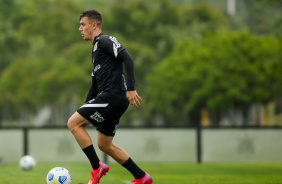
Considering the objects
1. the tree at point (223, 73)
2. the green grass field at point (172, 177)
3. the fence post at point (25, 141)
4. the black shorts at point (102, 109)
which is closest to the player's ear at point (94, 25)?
the black shorts at point (102, 109)

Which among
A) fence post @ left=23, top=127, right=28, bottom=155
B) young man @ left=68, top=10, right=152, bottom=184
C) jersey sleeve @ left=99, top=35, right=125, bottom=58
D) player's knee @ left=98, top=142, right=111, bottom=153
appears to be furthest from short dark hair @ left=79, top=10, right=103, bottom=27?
fence post @ left=23, top=127, right=28, bottom=155

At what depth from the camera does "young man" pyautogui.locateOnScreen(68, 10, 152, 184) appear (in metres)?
7.84

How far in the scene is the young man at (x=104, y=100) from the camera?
25.7ft

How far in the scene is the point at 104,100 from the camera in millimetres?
7867

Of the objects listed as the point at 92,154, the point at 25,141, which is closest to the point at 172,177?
the point at 92,154

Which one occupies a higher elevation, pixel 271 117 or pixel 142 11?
pixel 142 11

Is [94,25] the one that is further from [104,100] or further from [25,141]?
[25,141]

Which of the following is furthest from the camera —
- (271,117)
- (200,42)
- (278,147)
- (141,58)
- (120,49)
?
(271,117)

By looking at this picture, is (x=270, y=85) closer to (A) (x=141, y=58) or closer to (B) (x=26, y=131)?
(A) (x=141, y=58)

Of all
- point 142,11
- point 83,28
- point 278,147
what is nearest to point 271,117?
point 142,11

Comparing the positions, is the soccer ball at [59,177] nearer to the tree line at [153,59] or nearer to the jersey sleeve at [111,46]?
the jersey sleeve at [111,46]

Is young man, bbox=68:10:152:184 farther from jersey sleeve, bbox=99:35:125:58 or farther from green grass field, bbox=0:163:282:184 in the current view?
green grass field, bbox=0:163:282:184

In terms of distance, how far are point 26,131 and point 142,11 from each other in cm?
3814

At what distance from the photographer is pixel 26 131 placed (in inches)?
822
